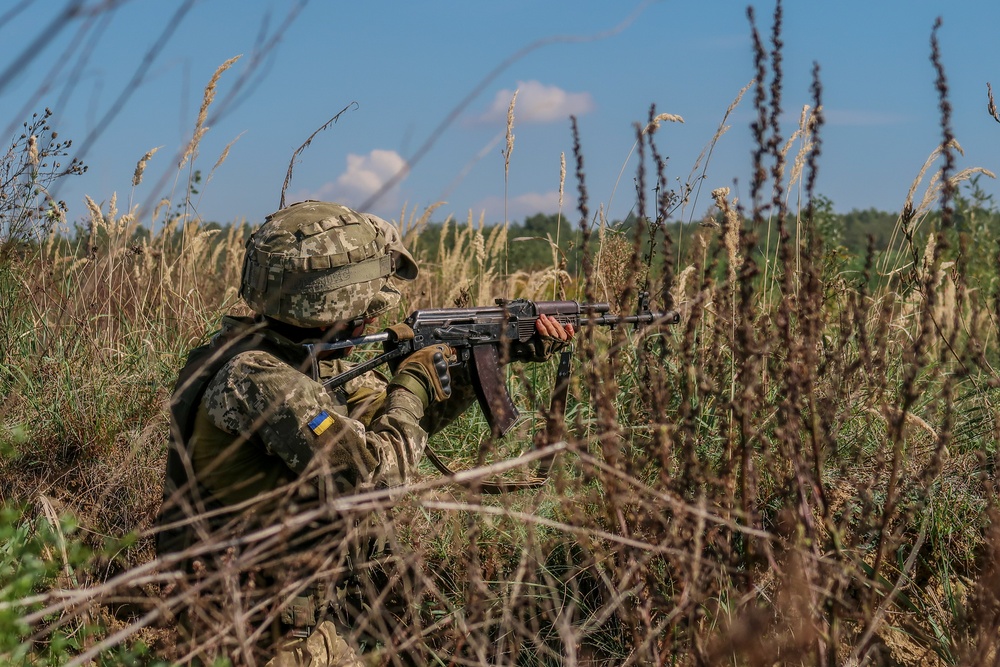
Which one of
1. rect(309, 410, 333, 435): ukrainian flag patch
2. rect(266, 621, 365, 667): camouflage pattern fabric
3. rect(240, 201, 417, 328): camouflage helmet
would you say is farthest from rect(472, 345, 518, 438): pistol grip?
rect(266, 621, 365, 667): camouflage pattern fabric

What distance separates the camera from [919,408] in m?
4.31

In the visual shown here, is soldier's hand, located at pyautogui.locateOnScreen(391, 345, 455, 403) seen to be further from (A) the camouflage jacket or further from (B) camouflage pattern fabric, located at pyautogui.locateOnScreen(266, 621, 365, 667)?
(B) camouflage pattern fabric, located at pyautogui.locateOnScreen(266, 621, 365, 667)

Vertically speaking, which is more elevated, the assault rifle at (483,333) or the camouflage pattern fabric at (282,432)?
the assault rifle at (483,333)

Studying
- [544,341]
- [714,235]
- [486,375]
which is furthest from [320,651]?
[714,235]

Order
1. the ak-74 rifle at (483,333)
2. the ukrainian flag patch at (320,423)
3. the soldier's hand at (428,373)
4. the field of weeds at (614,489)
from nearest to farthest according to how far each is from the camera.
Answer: the field of weeds at (614,489) → the ukrainian flag patch at (320,423) → the soldier's hand at (428,373) → the ak-74 rifle at (483,333)

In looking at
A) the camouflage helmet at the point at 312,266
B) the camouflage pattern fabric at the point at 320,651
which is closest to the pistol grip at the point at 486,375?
the camouflage helmet at the point at 312,266

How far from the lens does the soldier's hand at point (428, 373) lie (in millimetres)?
3254

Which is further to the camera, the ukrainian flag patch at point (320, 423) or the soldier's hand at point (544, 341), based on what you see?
the soldier's hand at point (544, 341)

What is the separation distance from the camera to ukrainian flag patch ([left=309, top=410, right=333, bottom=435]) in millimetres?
2727

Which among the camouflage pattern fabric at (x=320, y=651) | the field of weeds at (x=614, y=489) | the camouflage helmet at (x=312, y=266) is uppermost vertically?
the camouflage helmet at (x=312, y=266)

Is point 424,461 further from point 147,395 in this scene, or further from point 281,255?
point 281,255

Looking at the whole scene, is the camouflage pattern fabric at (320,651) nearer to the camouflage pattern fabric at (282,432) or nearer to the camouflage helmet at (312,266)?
the camouflage pattern fabric at (282,432)

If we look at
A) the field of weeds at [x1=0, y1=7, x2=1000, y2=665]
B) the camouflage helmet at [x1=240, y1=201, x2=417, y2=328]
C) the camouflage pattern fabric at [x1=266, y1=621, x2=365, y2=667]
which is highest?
the camouflage helmet at [x1=240, y1=201, x2=417, y2=328]

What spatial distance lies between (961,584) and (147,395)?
355 cm
